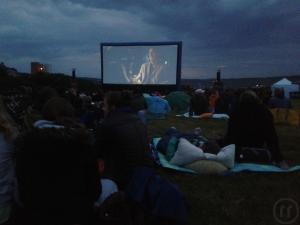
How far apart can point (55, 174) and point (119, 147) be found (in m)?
1.28

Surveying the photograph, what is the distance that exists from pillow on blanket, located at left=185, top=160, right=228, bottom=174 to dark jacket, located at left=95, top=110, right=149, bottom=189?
6.21ft

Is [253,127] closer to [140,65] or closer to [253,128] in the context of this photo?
[253,128]

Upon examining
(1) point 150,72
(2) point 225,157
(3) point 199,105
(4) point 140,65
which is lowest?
(3) point 199,105

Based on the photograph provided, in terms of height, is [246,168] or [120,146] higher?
[120,146]

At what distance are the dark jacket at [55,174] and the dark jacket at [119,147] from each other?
1.12m

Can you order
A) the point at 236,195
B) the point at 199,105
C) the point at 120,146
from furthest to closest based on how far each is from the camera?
1. the point at 199,105
2. the point at 236,195
3. the point at 120,146

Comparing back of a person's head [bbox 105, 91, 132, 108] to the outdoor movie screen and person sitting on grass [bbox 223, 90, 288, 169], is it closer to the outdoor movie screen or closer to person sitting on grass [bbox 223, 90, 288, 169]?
person sitting on grass [bbox 223, 90, 288, 169]

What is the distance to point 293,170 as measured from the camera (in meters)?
6.01

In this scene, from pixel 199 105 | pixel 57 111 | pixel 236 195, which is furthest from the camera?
pixel 199 105

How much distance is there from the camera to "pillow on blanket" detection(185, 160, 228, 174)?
5.73m

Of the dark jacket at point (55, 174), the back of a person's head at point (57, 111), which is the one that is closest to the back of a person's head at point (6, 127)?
the dark jacket at point (55, 174)

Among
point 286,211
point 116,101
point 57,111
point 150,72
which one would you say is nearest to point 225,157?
point 286,211

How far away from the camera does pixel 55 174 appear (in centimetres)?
272

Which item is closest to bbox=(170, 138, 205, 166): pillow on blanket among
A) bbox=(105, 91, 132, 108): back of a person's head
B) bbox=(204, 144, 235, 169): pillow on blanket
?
bbox=(204, 144, 235, 169): pillow on blanket
